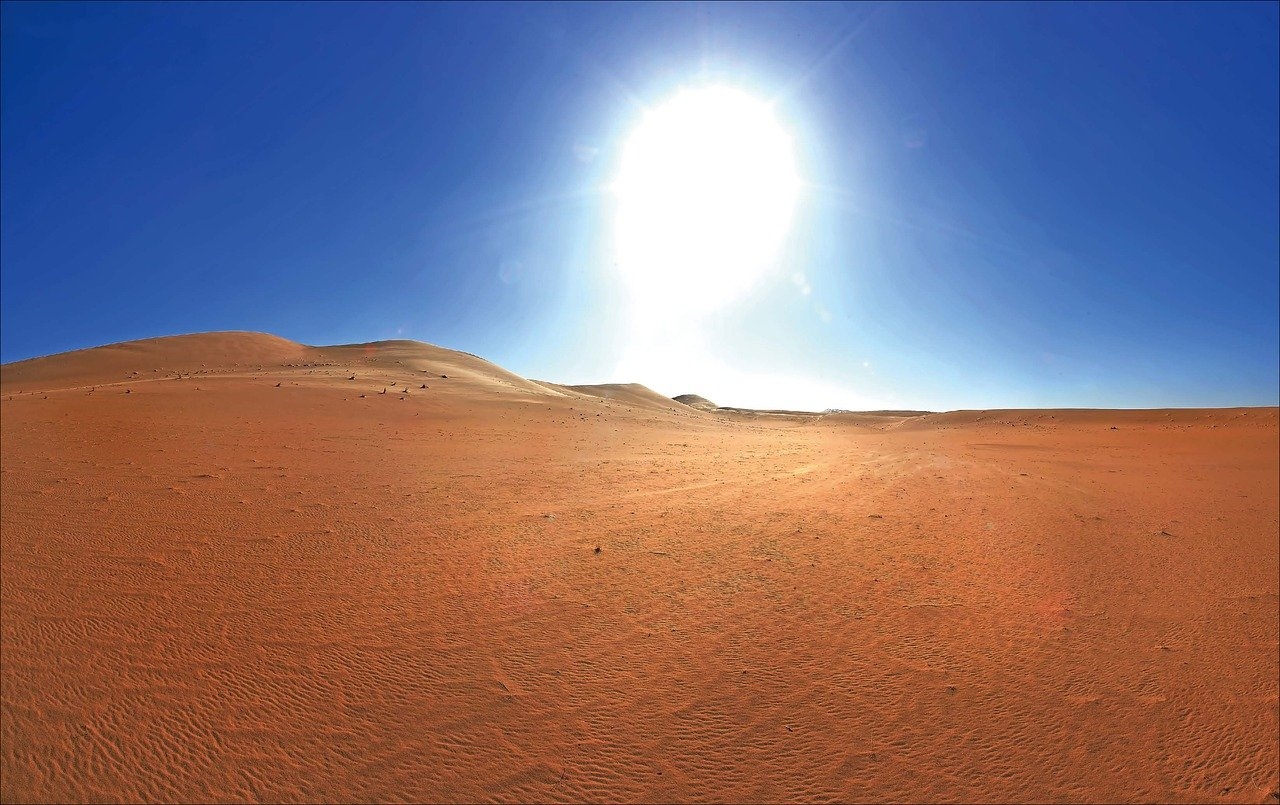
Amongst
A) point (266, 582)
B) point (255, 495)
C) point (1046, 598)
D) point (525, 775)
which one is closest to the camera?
point (525, 775)

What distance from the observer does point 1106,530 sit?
8750 millimetres

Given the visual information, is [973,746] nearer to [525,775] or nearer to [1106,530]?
[525,775]

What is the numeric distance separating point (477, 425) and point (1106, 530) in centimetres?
1822

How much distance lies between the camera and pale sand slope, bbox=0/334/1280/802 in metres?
3.39

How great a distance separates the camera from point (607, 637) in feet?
16.0

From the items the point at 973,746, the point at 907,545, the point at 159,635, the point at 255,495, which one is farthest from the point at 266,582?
the point at 907,545

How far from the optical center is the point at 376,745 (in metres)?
3.47

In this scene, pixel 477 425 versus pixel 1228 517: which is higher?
pixel 477 425

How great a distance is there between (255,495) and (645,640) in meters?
7.46

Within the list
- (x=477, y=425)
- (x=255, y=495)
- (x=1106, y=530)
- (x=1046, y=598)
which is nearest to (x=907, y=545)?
(x=1046, y=598)

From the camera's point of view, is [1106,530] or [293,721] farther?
[1106,530]

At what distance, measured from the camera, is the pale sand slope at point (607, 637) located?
11.1ft

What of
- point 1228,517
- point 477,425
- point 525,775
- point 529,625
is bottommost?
point 525,775

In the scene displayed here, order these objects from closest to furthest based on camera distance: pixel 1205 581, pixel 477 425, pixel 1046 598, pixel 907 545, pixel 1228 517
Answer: pixel 1046 598, pixel 1205 581, pixel 907 545, pixel 1228 517, pixel 477 425
